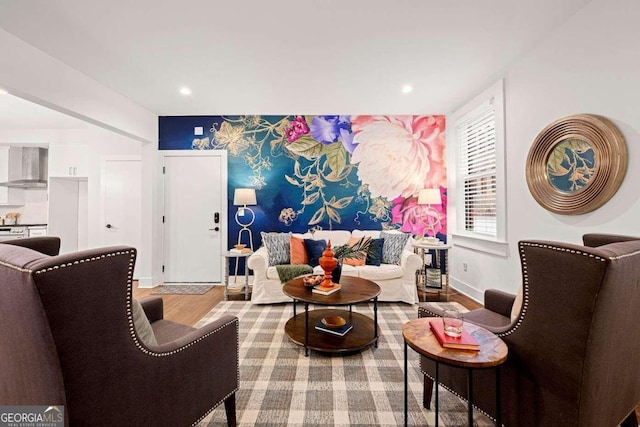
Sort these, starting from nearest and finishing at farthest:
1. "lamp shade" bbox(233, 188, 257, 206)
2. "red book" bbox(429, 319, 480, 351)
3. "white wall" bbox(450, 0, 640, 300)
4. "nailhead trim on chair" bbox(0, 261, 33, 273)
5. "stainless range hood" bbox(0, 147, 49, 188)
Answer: "nailhead trim on chair" bbox(0, 261, 33, 273)
"red book" bbox(429, 319, 480, 351)
"white wall" bbox(450, 0, 640, 300)
"lamp shade" bbox(233, 188, 257, 206)
"stainless range hood" bbox(0, 147, 49, 188)

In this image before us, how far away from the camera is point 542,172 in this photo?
2420 mm

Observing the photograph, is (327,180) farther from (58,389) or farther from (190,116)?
(58,389)

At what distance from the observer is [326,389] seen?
174 centimetres

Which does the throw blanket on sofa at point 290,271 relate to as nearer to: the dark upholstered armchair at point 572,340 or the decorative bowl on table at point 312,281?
the decorative bowl on table at point 312,281

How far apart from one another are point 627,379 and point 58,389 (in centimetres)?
212

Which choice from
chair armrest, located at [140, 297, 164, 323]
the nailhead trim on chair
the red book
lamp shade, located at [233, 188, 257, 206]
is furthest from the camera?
lamp shade, located at [233, 188, 257, 206]

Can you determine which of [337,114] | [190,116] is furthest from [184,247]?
[337,114]

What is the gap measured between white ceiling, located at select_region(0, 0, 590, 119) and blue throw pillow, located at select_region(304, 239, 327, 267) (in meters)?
1.91

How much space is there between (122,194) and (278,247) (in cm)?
286

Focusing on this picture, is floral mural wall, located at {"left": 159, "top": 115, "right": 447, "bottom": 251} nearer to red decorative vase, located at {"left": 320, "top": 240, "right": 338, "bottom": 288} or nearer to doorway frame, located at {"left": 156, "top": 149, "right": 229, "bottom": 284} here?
doorway frame, located at {"left": 156, "top": 149, "right": 229, "bottom": 284}

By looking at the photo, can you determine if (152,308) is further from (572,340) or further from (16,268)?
(572,340)

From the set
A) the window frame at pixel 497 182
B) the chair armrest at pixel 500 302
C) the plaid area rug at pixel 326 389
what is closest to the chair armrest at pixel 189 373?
the plaid area rug at pixel 326 389

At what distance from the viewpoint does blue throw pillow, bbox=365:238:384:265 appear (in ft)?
11.3

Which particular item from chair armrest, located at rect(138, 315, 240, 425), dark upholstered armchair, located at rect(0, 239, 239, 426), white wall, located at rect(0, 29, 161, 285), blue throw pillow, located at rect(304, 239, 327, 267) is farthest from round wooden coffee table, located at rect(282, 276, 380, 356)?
white wall, located at rect(0, 29, 161, 285)
